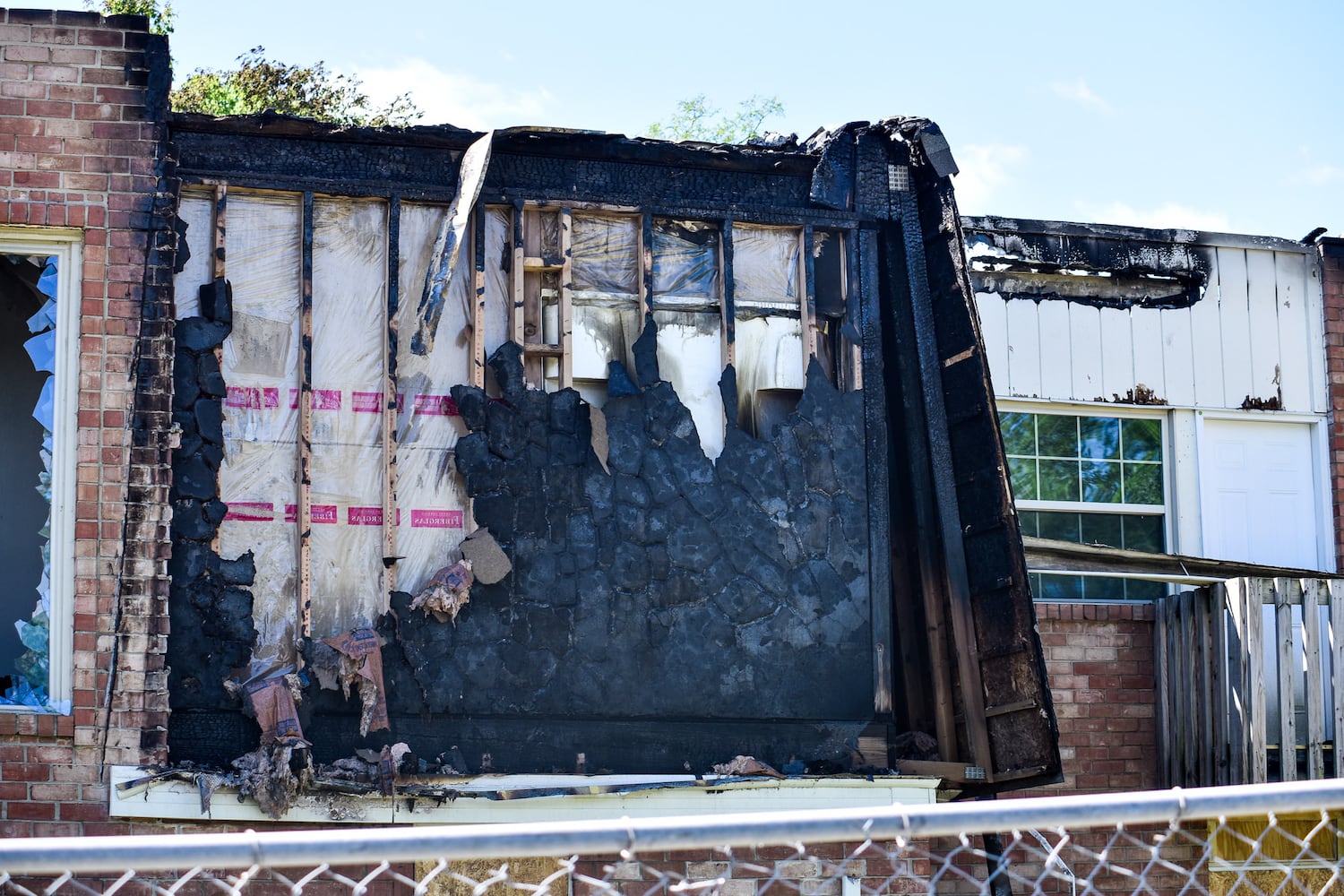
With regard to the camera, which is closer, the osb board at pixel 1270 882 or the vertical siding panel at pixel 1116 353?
the osb board at pixel 1270 882

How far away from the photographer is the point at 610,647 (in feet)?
27.7

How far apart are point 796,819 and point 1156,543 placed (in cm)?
877

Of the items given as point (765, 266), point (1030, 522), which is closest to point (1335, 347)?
point (1030, 522)

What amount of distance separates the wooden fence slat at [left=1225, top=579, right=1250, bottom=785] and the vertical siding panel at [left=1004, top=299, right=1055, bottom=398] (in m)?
2.24

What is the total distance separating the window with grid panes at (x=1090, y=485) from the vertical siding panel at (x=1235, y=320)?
2.35 ft

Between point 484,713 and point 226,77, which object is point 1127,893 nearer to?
point 484,713

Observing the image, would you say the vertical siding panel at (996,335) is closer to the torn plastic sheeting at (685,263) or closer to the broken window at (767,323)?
the broken window at (767,323)

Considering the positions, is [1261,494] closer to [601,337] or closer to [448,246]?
[601,337]

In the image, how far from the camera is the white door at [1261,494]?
11398 millimetres

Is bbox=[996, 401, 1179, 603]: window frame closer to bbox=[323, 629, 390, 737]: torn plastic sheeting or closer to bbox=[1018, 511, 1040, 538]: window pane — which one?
bbox=[1018, 511, 1040, 538]: window pane

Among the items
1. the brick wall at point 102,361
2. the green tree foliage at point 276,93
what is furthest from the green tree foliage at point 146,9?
the brick wall at point 102,361

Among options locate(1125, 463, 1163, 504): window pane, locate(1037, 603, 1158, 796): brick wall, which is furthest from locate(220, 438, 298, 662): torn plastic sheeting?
locate(1125, 463, 1163, 504): window pane

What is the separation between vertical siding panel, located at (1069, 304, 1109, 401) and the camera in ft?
37.1

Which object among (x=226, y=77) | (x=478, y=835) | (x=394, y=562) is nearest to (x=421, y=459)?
(x=394, y=562)
